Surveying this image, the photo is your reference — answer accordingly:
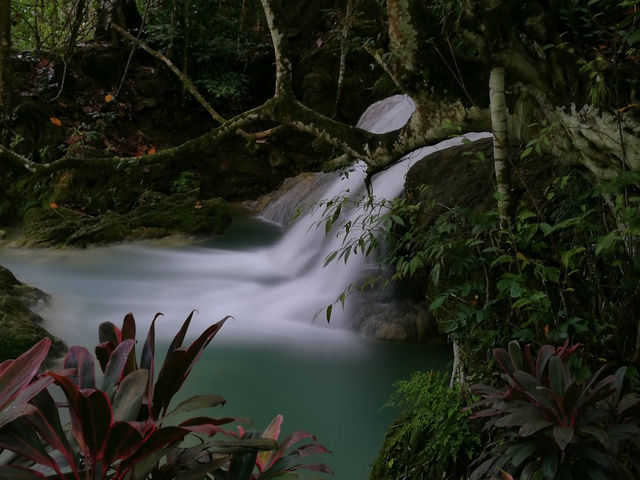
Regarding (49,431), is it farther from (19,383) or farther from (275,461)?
(275,461)

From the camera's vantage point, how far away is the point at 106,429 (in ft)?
3.79

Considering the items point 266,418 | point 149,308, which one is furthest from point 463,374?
point 149,308

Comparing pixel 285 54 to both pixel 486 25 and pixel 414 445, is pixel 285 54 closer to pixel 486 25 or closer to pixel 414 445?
pixel 486 25

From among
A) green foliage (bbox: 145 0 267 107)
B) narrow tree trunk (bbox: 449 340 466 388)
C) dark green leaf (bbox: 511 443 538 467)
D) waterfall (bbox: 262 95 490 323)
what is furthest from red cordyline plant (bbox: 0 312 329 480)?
green foliage (bbox: 145 0 267 107)

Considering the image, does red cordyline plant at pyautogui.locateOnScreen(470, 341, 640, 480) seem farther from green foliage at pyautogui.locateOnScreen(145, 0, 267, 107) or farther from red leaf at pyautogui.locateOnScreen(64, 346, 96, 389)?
green foliage at pyautogui.locateOnScreen(145, 0, 267, 107)

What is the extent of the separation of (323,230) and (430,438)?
4.37m

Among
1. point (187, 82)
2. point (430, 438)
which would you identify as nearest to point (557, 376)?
point (430, 438)

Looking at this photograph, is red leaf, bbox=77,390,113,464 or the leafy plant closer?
red leaf, bbox=77,390,113,464

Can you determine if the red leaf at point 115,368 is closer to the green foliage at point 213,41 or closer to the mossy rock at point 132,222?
the mossy rock at point 132,222

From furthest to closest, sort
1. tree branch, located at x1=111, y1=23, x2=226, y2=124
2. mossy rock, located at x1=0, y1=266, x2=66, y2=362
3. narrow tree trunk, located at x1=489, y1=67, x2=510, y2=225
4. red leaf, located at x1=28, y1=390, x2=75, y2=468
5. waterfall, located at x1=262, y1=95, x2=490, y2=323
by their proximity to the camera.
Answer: waterfall, located at x1=262, y1=95, x2=490, y2=323
tree branch, located at x1=111, y1=23, x2=226, y2=124
mossy rock, located at x1=0, y1=266, x2=66, y2=362
narrow tree trunk, located at x1=489, y1=67, x2=510, y2=225
red leaf, located at x1=28, y1=390, x2=75, y2=468

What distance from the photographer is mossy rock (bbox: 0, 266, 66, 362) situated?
3.50 metres

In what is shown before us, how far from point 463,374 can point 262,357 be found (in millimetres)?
1963

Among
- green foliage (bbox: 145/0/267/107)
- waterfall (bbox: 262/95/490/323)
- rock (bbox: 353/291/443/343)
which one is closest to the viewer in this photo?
rock (bbox: 353/291/443/343)

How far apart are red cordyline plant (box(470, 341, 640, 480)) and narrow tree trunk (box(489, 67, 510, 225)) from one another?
72cm
